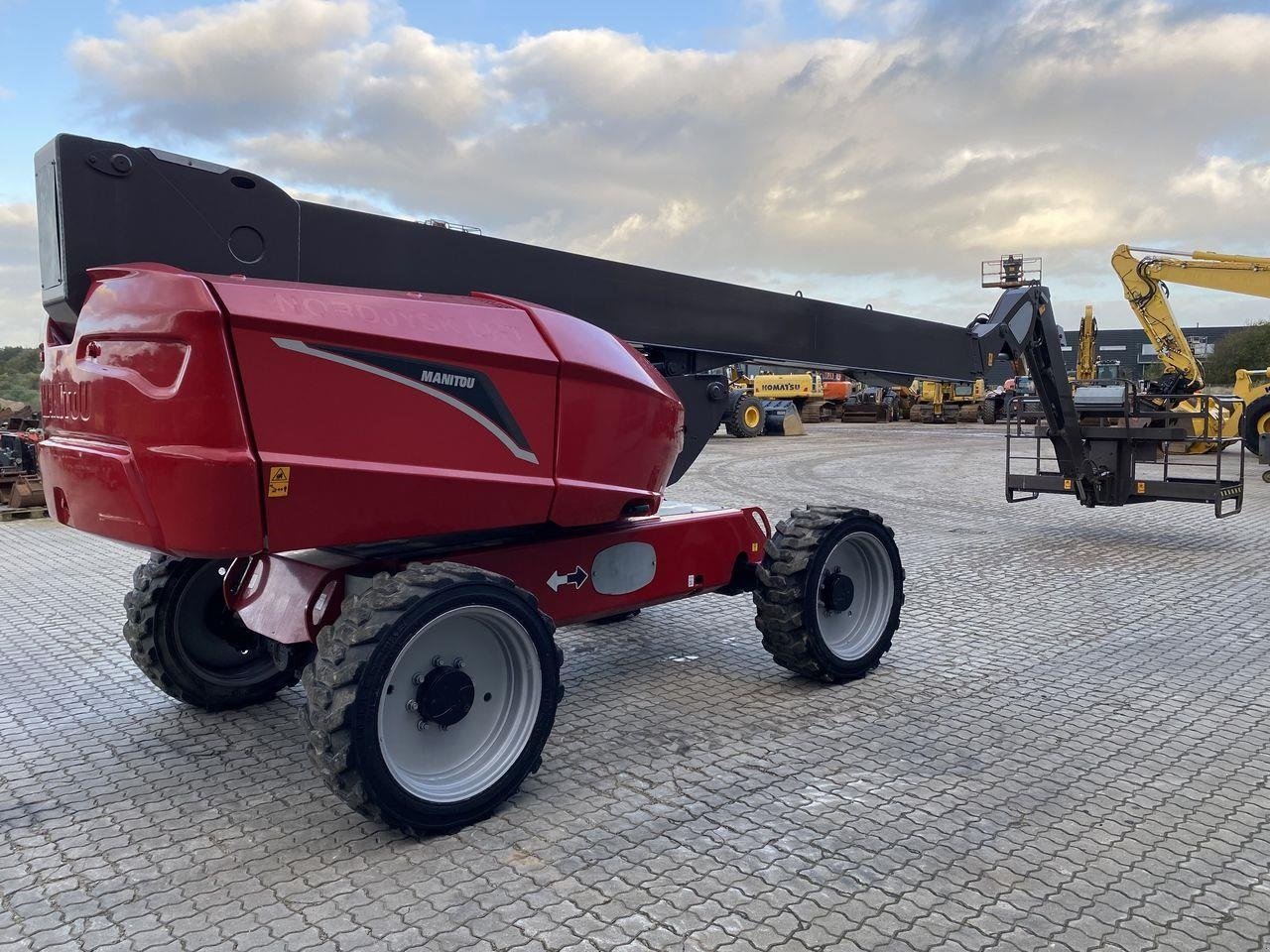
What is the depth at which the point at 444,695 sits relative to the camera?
11.7ft

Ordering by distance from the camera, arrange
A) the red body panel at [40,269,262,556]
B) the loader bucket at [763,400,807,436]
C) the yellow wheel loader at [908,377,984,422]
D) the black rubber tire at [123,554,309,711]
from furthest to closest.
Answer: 1. the yellow wheel loader at [908,377,984,422]
2. the loader bucket at [763,400,807,436]
3. the black rubber tire at [123,554,309,711]
4. the red body panel at [40,269,262,556]

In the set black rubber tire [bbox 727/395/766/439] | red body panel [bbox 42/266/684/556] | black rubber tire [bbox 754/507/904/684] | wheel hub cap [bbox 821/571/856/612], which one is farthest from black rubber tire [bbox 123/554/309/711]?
black rubber tire [bbox 727/395/766/439]

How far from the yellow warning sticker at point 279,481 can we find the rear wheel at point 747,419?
25.3 meters

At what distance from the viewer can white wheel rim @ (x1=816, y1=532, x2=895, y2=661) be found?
537 centimetres

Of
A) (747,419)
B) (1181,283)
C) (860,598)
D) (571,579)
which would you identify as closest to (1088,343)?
(1181,283)

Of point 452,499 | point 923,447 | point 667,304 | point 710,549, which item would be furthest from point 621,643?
point 923,447

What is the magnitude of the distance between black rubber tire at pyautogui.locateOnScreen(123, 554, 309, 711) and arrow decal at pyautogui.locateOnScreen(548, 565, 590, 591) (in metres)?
1.23

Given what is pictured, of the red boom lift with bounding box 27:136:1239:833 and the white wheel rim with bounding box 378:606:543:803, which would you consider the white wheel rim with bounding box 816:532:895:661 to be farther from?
the white wheel rim with bounding box 378:606:543:803

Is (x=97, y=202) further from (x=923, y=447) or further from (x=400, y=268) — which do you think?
(x=923, y=447)

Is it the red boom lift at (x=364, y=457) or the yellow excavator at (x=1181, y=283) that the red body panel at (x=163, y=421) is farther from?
the yellow excavator at (x=1181, y=283)

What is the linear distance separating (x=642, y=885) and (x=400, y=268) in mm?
2556

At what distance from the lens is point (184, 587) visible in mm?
4746

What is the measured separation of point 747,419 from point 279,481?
85.3 feet

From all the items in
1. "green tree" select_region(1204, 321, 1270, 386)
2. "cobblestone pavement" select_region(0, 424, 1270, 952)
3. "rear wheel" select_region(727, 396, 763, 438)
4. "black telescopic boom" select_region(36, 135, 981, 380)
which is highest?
"green tree" select_region(1204, 321, 1270, 386)
